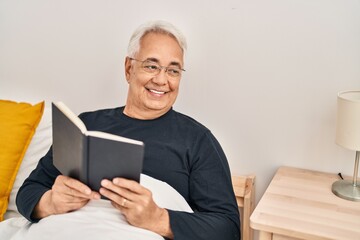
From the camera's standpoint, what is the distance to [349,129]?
1.38 m

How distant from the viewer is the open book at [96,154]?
1065 mm

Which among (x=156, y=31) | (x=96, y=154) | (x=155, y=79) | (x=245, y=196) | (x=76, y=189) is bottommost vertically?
(x=245, y=196)

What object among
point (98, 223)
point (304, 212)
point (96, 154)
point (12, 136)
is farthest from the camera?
point (12, 136)

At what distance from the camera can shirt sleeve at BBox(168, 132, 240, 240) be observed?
4.20ft

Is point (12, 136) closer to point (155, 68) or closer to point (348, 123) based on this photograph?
point (155, 68)

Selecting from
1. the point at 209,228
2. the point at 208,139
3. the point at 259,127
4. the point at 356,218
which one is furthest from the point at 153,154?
the point at 356,218

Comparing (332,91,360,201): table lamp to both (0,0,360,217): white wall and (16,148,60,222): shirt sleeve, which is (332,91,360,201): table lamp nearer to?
(0,0,360,217): white wall

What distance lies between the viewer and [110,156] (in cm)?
109

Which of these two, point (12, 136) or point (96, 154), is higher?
point (96, 154)

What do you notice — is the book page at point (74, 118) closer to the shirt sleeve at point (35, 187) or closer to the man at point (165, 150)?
the man at point (165, 150)

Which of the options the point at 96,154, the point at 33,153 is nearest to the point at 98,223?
the point at 96,154

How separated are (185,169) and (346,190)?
1.69 ft

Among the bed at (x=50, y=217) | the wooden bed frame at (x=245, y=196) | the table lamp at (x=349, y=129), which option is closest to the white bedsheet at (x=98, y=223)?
the bed at (x=50, y=217)

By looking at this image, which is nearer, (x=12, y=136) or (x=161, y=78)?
(x=161, y=78)
